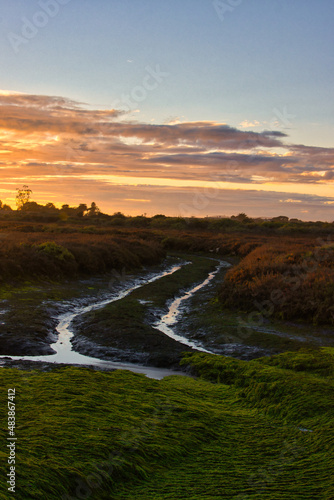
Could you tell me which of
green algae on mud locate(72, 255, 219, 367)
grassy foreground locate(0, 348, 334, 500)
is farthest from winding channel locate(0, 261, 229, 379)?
grassy foreground locate(0, 348, 334, 500)

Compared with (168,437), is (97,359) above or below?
below

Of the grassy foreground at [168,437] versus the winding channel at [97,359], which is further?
the winding channel at [97,359]

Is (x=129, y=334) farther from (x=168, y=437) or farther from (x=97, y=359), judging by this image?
(x=168, y=437)

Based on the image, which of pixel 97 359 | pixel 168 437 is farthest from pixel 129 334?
pixel 168 437

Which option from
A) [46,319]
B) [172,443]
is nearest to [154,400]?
[172,443]

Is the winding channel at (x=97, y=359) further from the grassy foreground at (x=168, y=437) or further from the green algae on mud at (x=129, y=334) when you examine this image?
the grassy foreground at (x=168, y=437)

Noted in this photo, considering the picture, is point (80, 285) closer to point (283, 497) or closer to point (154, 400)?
point (154, 400)

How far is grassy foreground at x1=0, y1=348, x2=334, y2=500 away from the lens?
4797mm

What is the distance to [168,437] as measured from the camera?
602 centimetres

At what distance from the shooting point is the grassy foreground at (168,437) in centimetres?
480

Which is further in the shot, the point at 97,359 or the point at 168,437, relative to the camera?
the point at 97,359

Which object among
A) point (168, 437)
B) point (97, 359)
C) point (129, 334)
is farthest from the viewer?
point (129, 334)

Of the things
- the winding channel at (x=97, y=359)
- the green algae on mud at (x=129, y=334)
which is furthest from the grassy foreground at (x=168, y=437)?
the green algae on mud at (x=129, y=334)

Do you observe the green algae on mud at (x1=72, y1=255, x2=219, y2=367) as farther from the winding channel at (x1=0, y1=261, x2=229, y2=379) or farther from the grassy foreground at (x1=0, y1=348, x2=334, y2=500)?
the grassy foreground at (x1=0, y1=348, x2=334, y2=500)
